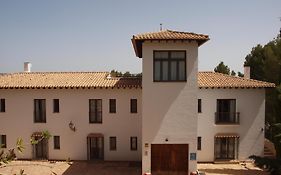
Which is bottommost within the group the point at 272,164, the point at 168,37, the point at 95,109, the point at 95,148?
the point at 95,148

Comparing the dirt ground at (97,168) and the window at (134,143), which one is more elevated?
the window at (134,143)

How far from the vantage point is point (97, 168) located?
2098 cm

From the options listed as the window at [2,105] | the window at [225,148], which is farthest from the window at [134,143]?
the window at [2,105]

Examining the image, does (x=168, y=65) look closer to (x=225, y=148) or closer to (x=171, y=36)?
(x=171, y=36)

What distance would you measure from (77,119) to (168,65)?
987 cm

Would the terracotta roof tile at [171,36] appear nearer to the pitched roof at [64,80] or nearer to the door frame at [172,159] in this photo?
the pitched roof at [64,80]

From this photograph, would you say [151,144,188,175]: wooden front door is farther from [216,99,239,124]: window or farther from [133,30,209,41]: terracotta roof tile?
[133,30,209,41]: terracotta roof tile

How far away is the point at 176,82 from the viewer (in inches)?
696

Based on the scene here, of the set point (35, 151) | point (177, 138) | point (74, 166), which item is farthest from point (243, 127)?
point (35, 151)

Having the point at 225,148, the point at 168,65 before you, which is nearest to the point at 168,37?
the point at 168,65

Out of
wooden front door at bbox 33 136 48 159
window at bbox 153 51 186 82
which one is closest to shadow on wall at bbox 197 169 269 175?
window at bbox 153 51 186 82

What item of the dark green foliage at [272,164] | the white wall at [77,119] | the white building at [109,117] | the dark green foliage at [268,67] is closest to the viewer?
the dark green foliage at [272,164]

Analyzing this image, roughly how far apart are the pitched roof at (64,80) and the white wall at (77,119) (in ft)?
1.87

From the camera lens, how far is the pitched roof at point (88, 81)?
22.3 meters
